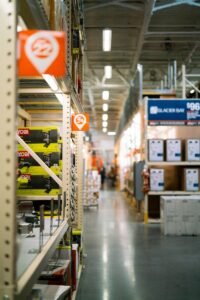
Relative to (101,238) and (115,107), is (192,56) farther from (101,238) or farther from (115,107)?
(115,107)

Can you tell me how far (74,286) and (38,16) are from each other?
9.25 ft

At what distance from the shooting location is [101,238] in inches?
274

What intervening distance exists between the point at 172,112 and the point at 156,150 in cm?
103

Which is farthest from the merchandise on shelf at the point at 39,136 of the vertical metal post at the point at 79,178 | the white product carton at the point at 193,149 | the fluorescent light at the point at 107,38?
the fluorescent light at the point at 107,38

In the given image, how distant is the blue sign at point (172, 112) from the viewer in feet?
29.1

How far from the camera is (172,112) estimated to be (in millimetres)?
8891

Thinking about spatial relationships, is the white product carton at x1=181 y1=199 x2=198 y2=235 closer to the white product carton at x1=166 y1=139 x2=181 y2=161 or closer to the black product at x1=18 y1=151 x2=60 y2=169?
the white product carton at x1=166 y1=139 x2=181 y2=161

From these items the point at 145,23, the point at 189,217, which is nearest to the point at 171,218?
the point at 189,217

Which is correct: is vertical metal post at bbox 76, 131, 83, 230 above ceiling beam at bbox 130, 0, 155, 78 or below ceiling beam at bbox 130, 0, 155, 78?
below

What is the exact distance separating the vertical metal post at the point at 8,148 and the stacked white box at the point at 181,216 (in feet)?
21.3

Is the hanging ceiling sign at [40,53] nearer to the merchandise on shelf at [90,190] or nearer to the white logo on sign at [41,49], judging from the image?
the white logo on sign at [41,49]

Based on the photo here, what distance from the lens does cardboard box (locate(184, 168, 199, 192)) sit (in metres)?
8.87

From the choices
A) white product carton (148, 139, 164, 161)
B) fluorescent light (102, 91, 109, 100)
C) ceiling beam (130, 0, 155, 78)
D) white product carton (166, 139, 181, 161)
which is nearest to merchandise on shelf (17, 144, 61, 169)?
ceiling beam (130, 0, 155, 78)

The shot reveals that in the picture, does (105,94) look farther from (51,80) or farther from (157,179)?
(51,80)
